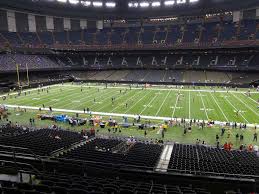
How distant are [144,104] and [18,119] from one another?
20367 mm

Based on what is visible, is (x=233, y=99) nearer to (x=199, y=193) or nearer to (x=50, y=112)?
(x=50, y=112)

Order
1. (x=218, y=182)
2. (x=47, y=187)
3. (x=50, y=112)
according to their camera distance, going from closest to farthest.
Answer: (x=47, y=187) → (x=218, y=182) → (x=50, y=112)

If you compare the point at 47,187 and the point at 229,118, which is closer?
the point at 47,187

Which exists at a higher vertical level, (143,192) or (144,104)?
(143,192)

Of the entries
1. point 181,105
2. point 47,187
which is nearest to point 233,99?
point 181,105

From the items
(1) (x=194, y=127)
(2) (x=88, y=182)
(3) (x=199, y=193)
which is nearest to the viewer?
(2) (x=88, y=182)

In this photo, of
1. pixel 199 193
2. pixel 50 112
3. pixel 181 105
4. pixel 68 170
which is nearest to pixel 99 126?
pixel 50 112

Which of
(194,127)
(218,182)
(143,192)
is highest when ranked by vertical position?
(143,192)

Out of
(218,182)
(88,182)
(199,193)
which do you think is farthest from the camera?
(218,182)

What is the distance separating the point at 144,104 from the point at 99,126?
13943mm

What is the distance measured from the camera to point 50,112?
38.0 m

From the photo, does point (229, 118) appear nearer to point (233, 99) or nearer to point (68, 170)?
point (233, 99)

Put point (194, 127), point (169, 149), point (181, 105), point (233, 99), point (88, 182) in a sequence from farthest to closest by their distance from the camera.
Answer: point (233, 99), point (181, 105), point (194, 127), point (169, 149), point (88, 182)

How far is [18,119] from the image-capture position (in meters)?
34.8
